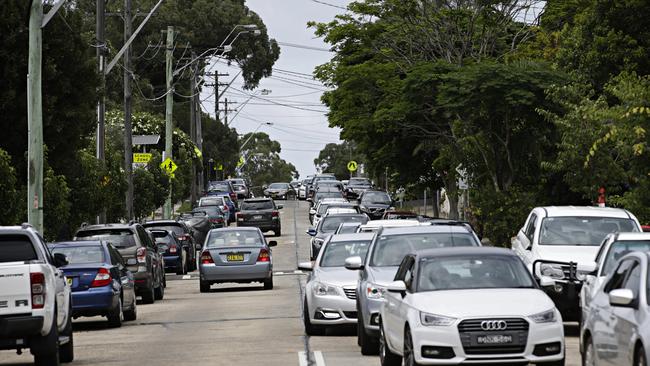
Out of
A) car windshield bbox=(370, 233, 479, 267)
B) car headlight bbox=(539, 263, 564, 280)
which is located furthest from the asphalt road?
car windshield bbox=(370, 233, 479, 267)

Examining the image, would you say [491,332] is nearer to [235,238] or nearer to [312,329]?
[312,329]

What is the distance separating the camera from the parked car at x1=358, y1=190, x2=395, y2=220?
Result: 64812 millimetres

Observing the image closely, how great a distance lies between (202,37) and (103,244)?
70.9 meters

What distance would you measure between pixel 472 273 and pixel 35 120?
14.0 metres

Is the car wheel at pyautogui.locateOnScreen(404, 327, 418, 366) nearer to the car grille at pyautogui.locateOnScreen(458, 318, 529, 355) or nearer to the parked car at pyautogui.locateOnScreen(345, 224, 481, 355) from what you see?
the car grille at pyautogui.locateOnScreen(458, 318, 529, 355)

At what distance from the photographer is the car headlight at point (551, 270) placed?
21828 millimetres

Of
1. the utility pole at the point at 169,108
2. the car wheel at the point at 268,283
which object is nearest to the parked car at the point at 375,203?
the utility pole at the point at 169,108

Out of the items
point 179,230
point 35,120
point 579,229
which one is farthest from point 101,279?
point 179,230

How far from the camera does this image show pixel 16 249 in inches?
675

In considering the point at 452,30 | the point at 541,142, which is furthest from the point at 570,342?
the point at 452,30

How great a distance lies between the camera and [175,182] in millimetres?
63031

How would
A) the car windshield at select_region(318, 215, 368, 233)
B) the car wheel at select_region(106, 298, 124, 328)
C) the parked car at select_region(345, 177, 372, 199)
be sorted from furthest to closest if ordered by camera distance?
the parked car at select_region(345, 177, 372, 199) < the car windshield at select_region(318, 215, 368, 233) < the car wheel at select_region(106, 298, 124, 328)

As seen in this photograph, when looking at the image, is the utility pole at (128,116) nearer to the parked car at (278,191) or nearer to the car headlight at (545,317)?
the car headlight at (545,317)

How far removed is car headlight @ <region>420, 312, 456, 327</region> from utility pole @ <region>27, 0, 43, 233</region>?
1426 cm
